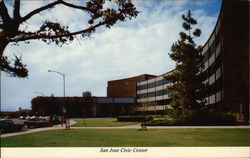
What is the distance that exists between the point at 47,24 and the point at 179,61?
25732mm

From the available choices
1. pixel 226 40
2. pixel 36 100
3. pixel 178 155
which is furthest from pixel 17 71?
pixel 36 100

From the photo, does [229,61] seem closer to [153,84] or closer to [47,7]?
[47,7]

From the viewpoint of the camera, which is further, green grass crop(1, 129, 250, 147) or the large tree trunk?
green grass crop(1, 129, 250, 147)

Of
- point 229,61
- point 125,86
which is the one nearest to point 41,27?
point 229,61

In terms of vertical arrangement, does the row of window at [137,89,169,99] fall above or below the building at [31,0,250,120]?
below

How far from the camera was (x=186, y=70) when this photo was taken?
29.1 meters

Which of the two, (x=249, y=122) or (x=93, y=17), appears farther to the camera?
(x=249, y=122)

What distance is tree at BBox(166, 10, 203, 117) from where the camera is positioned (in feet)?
95.4

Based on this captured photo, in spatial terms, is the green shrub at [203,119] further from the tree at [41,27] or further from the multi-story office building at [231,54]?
the tree at [41,27]

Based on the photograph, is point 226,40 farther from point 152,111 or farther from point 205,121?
point 152,111

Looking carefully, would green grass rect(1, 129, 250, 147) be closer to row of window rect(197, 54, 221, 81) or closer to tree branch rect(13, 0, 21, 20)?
tree branch rect(13, 0, 21, 20)

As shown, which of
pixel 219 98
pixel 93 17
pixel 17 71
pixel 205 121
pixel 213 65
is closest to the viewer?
pixel 17 71

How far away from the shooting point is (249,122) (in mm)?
25531

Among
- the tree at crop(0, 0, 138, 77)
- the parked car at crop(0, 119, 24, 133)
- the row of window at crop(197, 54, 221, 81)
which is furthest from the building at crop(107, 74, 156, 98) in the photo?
the tree at crop(0, 0, 138, 77)
